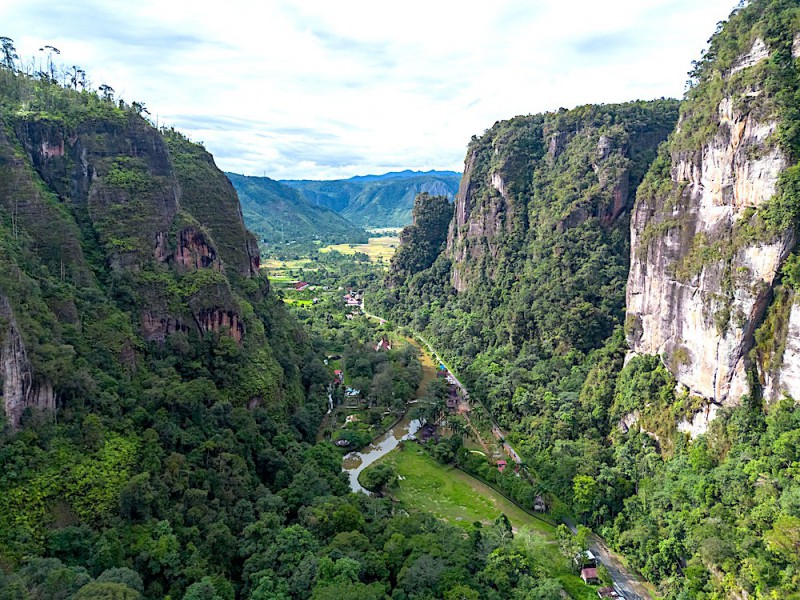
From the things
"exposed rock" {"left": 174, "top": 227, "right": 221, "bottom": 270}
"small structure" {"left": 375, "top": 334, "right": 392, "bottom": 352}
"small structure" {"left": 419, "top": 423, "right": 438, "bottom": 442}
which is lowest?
"small structure" {"left": 419, "top": 423, "right": 438, "bottom": 442}

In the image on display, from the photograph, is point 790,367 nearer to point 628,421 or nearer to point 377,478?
point 628,421

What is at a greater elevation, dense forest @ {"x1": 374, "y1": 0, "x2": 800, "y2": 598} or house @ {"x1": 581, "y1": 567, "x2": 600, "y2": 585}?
dense forest @ {"x1": 374, "y1": 0, "x2": 800, "y2": 598}

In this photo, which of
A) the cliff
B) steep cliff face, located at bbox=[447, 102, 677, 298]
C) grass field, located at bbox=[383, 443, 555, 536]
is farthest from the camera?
steep cliff face, located at bbox=[447, 102, 677, 298]

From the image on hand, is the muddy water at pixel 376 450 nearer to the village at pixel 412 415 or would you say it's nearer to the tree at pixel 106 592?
the village at pixel 412 415

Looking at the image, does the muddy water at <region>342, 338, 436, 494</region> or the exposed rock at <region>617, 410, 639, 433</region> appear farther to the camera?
the muddy water at <region>342, 338, 436, 494</region>

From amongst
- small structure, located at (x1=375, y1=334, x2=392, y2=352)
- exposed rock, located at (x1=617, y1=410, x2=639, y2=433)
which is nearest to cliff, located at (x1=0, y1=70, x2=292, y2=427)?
small structure, located at (x1=375, y1=334, x2=392, y2=352)

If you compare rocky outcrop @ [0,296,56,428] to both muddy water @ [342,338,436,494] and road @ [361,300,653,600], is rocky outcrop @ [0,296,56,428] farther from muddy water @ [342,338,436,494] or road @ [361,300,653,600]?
road @ [361,300,653,600]

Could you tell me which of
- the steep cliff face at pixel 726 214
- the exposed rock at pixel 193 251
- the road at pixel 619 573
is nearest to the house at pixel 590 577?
the road at pixel 619 573
